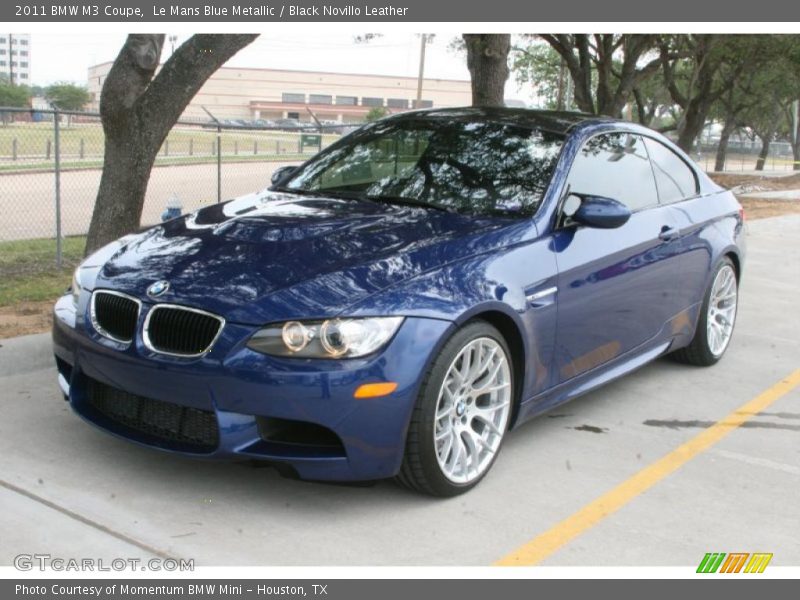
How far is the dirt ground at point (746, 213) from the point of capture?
248 inches

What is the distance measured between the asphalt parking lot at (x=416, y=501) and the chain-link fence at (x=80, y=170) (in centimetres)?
527

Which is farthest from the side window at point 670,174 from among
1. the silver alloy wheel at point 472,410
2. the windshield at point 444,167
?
the silver alloy wheel at point 472,410

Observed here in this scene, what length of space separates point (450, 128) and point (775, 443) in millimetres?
2439

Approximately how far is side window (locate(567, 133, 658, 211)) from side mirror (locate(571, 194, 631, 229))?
239 millimetres

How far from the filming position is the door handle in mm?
5395

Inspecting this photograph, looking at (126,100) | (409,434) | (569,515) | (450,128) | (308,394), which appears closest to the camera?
(308,394)

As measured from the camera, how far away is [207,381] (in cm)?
358

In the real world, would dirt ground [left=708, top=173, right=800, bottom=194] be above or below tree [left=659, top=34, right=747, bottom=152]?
below

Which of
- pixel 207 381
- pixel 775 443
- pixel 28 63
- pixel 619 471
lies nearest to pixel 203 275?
pixel 207 381

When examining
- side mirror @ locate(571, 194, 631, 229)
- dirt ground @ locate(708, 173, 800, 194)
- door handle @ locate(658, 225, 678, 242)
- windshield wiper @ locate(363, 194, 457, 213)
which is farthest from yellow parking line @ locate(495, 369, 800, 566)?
dirt ground @ locate(708, 173, 800, 194)

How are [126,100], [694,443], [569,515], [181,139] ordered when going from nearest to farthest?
[569,515]
[694,443]
[126,100]
[181,139]

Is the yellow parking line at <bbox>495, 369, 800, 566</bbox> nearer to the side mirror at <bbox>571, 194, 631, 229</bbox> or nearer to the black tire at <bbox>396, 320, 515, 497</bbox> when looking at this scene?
the black tire at <bbox>396, 320, 515, 497</bbox>

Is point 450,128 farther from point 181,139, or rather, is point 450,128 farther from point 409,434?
point 181,139

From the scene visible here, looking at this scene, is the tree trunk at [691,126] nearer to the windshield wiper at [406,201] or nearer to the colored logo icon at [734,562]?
the windshield wiper at [406,201]
